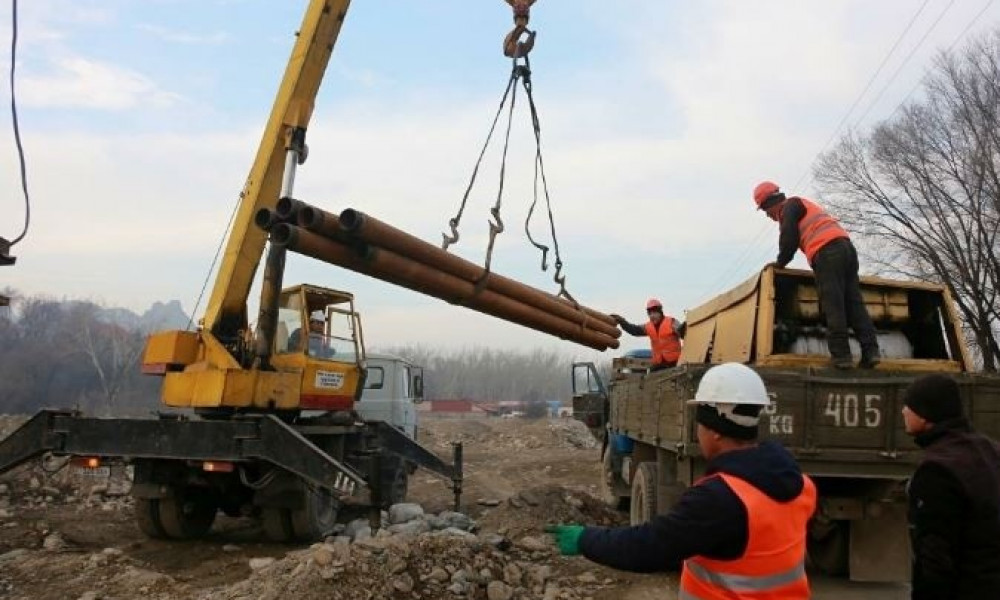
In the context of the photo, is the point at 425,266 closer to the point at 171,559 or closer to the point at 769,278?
the point at 769,278

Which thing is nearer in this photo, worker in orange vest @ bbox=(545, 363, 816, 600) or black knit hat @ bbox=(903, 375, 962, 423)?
worker in orange vest @ bbox=(545, 363, 816, 600)

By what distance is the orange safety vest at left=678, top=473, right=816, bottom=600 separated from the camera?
2.42m

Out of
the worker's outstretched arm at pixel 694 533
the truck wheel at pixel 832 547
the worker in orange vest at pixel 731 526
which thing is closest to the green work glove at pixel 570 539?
the worker in orange vest at pixel 731 526

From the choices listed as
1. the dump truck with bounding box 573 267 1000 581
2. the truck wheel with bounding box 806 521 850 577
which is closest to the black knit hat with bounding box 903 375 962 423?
the dump truck with bounding box 573 267 1000 581

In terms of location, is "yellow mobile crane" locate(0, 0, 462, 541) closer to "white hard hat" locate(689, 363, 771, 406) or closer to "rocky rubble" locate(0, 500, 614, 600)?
"rocky rubble" locate(0, 500, 614, 600)

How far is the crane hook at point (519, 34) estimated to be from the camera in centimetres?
859

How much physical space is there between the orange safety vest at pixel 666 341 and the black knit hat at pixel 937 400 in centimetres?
751

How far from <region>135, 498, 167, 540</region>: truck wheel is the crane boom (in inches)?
81.7

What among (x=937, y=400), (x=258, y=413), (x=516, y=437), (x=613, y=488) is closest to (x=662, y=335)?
(x=613, y=488)

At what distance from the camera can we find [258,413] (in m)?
9.38

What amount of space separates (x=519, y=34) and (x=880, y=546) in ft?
18.6

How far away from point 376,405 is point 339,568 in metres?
9.93

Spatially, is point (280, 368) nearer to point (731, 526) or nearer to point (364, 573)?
point (364, 573)

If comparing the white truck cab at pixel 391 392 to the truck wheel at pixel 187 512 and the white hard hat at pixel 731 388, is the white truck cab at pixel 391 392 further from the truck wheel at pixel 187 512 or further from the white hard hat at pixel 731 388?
the white hard hat at pixel 731 388
